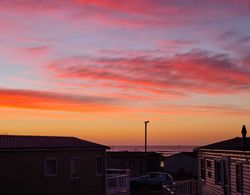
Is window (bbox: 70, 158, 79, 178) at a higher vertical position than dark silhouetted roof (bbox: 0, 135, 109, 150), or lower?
lower

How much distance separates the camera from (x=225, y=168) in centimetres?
2409

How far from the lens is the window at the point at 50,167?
93.5ft

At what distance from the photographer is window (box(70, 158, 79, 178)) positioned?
30656mm

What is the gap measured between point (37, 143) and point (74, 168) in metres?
3.45

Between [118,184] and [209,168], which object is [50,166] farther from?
[209,168]

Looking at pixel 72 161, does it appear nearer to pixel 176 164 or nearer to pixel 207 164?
pixel 207 164

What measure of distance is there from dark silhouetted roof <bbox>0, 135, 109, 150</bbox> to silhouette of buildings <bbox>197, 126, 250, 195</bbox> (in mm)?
7856

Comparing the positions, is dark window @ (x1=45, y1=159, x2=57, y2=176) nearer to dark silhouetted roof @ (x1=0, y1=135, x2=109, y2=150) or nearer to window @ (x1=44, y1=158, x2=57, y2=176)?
window @ (x1=44, y1=158, x2=57, y2=176)

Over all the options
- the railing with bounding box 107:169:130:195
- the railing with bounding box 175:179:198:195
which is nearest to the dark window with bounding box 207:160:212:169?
the railing with bounding box 175:179:198:195

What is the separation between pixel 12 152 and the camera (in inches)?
1025

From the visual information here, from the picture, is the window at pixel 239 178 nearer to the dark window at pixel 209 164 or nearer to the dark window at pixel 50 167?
the dark window at pixel 209 164

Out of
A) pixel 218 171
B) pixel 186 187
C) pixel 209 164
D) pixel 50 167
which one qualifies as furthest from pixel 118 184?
pixel 218 171

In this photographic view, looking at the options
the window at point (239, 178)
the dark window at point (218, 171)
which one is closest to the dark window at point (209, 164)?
the dark window at point (218, 171)

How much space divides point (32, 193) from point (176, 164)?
34197 millimetres
